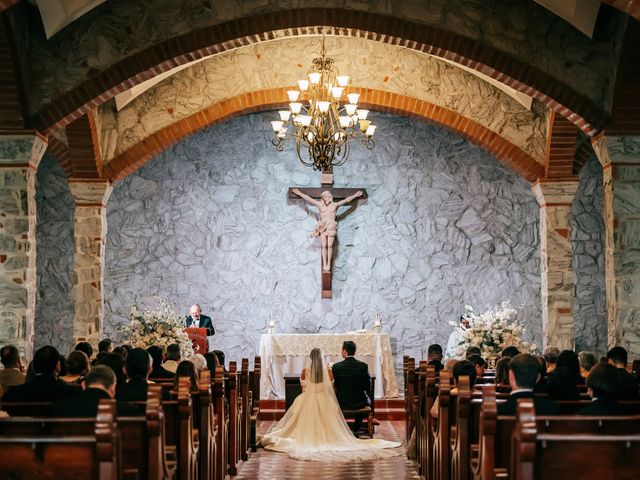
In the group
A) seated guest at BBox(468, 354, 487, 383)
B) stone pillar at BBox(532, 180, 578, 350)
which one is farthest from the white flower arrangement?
stone pillar at BBox(532, 180, 578, 350)

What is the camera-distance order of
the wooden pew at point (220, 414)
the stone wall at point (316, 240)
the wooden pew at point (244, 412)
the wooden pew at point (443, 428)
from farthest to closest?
the stone wall at point (316, 240), the wooden pew at point (244, 412), the wooden pew at point (220, 414), the wooden pew at point (443, 428)

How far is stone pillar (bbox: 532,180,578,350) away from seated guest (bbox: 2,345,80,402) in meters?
8.49

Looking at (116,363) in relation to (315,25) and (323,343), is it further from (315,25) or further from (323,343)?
(323,343)

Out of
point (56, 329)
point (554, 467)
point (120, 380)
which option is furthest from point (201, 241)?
point (554, 467)

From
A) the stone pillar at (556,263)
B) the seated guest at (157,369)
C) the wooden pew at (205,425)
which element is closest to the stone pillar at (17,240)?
the seated guest at (157,369)

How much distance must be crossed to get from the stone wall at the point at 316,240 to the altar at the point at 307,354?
1808mm

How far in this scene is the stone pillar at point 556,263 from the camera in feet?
45.6

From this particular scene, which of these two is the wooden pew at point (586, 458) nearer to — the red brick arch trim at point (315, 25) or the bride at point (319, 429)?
the bride at point (319, 429)

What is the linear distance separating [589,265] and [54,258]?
9.13 meters

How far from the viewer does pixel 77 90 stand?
1155cm

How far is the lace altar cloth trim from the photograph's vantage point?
15039 mm

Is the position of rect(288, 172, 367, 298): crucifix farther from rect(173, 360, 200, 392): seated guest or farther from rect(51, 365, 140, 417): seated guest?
rect(51, 365, 140, 417): seated guest

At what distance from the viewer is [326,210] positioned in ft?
55.4

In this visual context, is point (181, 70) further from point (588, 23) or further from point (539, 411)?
point (539, 411)
